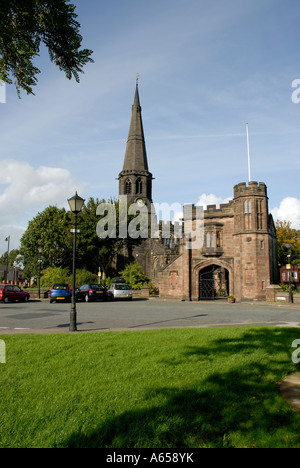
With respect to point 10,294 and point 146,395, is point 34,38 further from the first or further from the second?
point 10,294

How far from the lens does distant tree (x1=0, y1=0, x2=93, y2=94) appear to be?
4.29 meters

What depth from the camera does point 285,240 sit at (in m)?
52.7

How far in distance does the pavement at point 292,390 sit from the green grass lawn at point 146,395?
0.42 feet

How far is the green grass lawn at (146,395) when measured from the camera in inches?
138

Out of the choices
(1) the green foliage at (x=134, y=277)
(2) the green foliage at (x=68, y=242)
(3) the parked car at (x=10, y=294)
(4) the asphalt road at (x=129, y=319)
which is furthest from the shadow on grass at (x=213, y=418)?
(2) the green foliage at (x=68, y=242)

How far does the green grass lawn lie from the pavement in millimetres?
128

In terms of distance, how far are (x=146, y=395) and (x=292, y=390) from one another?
2178 millimetres

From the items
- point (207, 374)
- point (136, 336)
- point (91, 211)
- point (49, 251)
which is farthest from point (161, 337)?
point (49, 251)

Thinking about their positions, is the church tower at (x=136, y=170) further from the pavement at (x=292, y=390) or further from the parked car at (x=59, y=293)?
the pavement at (x=292, y=390)

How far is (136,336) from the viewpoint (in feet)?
29.1

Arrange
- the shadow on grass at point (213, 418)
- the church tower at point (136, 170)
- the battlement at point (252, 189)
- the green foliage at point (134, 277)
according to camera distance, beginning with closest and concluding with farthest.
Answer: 1. the shadow on grass at point (213, 418)
2. the battlement at point (252, 189)
3. the green foliage at point (134, 277)
4. the church tower at point (136, 170)

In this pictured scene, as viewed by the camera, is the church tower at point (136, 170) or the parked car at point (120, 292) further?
the church tower at point (136, 170)

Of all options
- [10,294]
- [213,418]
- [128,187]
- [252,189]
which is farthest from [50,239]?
[213,418]
